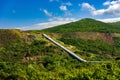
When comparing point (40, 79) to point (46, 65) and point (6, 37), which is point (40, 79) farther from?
point (6, 37)

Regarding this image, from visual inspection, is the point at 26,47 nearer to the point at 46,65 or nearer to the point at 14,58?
the point at 14,58

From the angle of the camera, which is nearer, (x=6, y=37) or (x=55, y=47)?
(x=55, y=47)

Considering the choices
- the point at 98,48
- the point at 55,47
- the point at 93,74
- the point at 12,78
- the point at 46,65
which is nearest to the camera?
the point at 93,74

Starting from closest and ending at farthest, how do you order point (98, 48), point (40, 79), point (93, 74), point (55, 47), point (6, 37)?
point (93, 74) < point (40, 79) < point (55, 47) < point (6, 37) < point (98, 48)

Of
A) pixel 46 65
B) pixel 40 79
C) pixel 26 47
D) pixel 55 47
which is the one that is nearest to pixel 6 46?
pixel 26 47

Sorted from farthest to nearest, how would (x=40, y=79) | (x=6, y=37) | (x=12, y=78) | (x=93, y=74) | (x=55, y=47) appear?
1. (x=6, y=37)
2. (x=55, y=47)
3. (x=12, y=78)
4. (x=40, y=79)
5. (x=93, y=74)

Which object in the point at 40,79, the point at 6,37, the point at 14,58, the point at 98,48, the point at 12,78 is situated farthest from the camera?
the point at 98,48

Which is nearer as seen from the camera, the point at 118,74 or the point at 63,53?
the point at 118,74

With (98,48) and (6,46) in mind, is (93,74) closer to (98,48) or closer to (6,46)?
(6,46)

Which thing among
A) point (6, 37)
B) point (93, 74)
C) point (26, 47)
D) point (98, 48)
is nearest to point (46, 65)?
point (26, 47)
